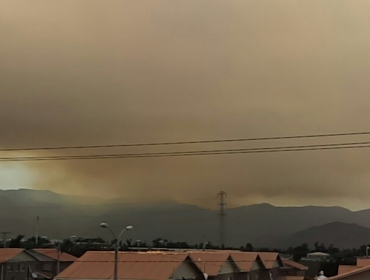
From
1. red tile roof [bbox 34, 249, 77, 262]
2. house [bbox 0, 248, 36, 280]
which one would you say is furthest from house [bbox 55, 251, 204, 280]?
red tile roof [bbox 34, 249, 77, 262]

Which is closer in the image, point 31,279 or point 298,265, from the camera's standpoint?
point 298,265

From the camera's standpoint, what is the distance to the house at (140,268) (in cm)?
2500

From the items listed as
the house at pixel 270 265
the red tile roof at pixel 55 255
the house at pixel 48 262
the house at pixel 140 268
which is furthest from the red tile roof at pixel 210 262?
the red tile roof at pixel 55 255

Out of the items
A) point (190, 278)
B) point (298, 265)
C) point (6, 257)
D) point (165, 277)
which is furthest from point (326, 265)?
point (6, 257)

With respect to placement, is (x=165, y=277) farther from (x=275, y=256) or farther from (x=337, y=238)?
(x=337, y=238)

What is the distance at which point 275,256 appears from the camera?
29594 mm

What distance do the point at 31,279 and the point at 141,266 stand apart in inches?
453

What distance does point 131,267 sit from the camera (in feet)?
86.1

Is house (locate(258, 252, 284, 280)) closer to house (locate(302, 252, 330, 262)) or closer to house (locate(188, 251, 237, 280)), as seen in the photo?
house (locate(188, 251, 237, 280))

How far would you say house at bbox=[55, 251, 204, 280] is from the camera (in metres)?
25.0

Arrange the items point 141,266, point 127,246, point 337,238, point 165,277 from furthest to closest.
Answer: point 127,246, point 337,238, point 141,266, point 165,277

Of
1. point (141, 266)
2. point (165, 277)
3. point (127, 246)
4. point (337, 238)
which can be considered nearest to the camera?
point (165, 277)

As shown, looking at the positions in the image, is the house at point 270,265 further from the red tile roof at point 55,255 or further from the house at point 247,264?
the red tile roof at point 55,255

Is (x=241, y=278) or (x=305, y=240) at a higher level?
(x=305, y=240)
